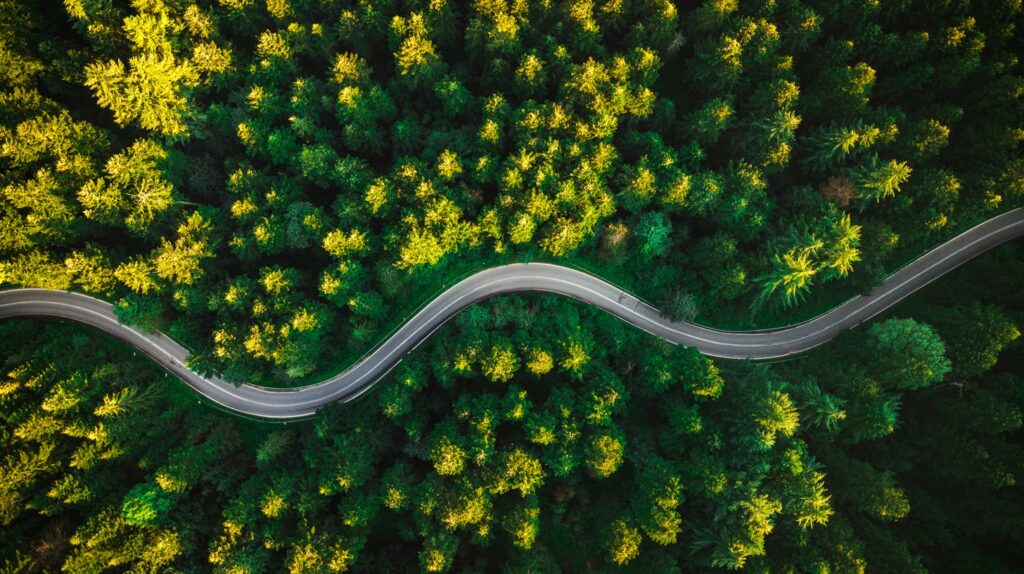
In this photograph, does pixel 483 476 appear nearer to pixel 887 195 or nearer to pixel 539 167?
pixel 539 167

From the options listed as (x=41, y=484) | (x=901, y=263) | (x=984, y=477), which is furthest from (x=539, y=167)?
(x=41, y=484)

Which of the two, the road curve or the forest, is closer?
the forest

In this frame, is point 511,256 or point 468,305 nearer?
point 511,256

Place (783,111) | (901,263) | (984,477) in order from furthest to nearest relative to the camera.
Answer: (901,263)
(783,111)
(984,477)

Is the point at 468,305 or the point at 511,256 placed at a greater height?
the point at 511,256
